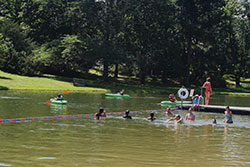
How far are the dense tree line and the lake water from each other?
44.8 meters

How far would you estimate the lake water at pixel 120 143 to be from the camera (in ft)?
53.9

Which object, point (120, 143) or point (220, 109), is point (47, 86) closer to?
point (220, 109)

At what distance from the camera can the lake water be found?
16.4 metres

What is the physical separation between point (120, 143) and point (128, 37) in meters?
67.5

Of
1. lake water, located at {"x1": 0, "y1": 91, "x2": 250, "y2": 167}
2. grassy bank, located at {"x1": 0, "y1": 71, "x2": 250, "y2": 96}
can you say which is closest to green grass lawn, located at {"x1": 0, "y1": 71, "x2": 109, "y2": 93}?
grassy bank, located at {"x1": 0, "y1": 71, "x2": 250, "y2": 96}

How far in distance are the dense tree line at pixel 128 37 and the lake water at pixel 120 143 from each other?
44794mm

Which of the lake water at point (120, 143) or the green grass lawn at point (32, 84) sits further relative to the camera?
the green grass lawn at point (32, 84)

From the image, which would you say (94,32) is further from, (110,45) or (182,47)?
(182,47)

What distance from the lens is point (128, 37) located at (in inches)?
3423

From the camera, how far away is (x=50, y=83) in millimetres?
67375

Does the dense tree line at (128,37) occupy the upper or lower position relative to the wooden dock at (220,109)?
upper

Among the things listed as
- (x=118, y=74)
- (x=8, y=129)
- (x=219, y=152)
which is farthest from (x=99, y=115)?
(x=118, y=74)

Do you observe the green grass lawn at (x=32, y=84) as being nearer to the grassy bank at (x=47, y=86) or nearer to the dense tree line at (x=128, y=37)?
the grassy bank at (x=47, y=86)

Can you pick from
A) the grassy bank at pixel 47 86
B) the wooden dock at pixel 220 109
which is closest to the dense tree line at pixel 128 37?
the grassy bank at pixel 47 86
